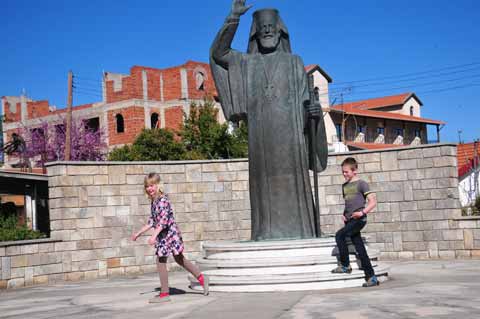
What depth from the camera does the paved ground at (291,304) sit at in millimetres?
6746

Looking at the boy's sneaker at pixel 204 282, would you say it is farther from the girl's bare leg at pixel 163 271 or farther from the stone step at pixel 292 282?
the girl's bare leg at pixel 163 271

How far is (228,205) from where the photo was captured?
665 inches

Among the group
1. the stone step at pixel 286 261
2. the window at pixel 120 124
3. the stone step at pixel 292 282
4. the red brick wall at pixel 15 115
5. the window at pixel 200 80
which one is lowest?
the stone step at pixel 292 282

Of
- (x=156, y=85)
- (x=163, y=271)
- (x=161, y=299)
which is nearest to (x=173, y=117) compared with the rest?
(x=156, y=85)

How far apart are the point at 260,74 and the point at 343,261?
3152mm

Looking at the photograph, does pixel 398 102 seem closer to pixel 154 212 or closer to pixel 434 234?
pixel 434 234

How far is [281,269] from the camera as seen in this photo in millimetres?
8805

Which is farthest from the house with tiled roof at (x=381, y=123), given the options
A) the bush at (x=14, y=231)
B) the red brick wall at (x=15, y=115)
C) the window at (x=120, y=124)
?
the bush at (x=14, y=231)

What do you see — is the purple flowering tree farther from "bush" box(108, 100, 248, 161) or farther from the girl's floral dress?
the girl's floral dress

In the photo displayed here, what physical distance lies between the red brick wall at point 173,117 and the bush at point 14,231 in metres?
36.4

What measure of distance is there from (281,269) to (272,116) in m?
2.46

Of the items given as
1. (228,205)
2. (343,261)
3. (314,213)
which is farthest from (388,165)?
(343,261)

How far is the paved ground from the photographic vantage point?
675 cm

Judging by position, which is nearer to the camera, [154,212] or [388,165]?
[154,212]
